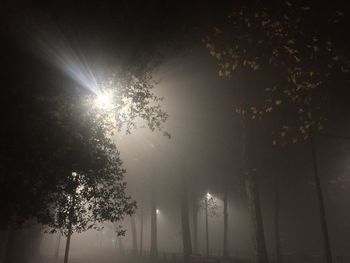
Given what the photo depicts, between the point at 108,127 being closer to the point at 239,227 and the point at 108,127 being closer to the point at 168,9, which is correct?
the point at 168,9

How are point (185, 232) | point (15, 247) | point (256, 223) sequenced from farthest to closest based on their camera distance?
1. point (185, 232)
2. point (15, 247)
3. point (256, 223)

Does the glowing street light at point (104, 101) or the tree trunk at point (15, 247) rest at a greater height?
the glowing street light at point (104, 101)

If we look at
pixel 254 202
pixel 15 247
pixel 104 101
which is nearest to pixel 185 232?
pixel 254 202

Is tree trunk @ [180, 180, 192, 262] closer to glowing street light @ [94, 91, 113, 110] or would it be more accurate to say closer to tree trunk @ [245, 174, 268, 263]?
tree trunk @ [245, 174, 268, 263]

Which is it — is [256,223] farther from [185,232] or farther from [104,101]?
[185,232]

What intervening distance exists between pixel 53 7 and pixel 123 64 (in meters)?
2.53

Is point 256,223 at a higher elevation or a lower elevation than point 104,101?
lower

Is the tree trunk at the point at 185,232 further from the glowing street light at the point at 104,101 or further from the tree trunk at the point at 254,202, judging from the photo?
the glowing street light at the point at 104,101

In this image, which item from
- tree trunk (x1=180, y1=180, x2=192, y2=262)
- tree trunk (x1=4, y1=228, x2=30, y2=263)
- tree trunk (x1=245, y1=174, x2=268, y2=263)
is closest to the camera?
tree trunk (x1=245, y1=174, x2=268, y2=263)

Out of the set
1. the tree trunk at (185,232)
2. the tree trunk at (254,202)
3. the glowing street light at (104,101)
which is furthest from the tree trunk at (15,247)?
the tree trunk at (185,232)

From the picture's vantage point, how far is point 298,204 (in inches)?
2008

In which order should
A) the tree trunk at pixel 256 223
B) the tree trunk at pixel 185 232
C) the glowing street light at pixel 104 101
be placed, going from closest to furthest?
1. the glowing street light at pixel 104 101
2. the tree trunk at pixel 256 223
3. the tree trunk at pixel 185 232

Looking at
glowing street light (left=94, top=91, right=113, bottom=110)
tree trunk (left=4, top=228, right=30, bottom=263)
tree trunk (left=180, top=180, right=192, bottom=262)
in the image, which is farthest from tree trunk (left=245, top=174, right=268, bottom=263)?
tree trunk (left=4, top=228, right=30, bottom=263)

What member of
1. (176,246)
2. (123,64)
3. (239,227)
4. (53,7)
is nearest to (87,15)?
(53,7)
